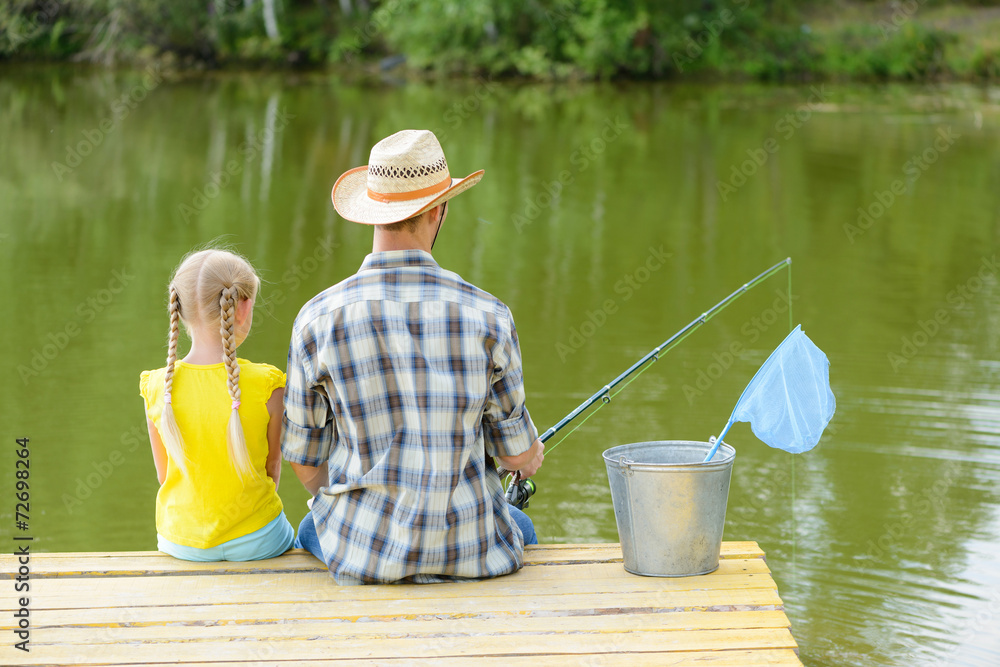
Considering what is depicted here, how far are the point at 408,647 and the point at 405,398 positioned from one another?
1.62ft

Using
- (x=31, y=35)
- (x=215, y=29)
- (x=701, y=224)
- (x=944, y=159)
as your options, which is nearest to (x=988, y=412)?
(x=701, y=224)

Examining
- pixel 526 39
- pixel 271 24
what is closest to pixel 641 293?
pixel 526 39

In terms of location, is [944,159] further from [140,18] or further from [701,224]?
[140,18]

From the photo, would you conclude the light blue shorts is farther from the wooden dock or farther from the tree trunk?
the tree trunk

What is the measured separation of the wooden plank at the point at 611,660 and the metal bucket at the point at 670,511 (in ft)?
1.19

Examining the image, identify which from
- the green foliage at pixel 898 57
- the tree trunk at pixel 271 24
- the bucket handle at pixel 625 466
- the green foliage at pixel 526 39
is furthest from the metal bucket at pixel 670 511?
the tree trunk at pixel 271 24

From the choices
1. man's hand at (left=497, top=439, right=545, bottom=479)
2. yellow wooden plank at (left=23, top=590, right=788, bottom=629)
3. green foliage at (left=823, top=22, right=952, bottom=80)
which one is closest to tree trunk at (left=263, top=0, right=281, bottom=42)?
green foliage at (left=823, top=22, right=952, bottom=80)

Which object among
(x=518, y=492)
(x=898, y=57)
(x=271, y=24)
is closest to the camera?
(x=518, y=492)

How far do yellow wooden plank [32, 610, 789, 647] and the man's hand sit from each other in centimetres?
34

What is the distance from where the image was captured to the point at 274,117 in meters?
16.9

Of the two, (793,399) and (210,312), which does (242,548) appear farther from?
(793,399)

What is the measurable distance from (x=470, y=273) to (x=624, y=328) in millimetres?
1518

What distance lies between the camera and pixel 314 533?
8.76 ft

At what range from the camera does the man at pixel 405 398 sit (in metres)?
2.34
